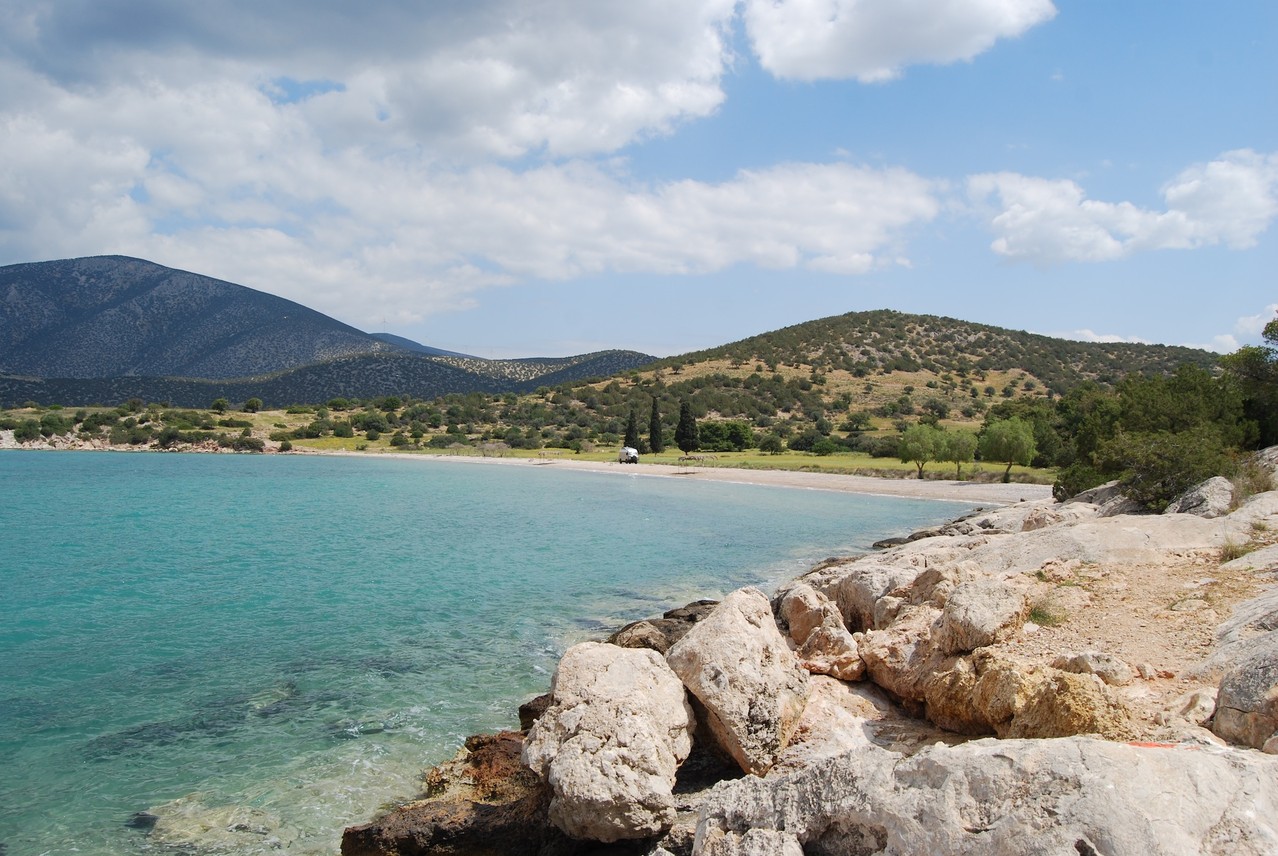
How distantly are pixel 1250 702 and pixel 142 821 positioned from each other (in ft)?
30.3

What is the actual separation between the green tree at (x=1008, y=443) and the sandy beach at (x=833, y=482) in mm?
3833

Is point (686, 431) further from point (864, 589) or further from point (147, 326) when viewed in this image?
point (147, 326)

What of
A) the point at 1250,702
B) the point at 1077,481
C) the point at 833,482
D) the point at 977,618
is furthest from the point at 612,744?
the point at 833,482

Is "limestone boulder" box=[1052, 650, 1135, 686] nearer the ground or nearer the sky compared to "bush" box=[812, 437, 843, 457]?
nearer the ground

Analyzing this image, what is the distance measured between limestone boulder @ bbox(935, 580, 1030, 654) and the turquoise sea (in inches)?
218

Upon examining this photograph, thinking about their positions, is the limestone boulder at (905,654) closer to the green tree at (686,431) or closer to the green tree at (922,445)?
the green tree at (922,445)

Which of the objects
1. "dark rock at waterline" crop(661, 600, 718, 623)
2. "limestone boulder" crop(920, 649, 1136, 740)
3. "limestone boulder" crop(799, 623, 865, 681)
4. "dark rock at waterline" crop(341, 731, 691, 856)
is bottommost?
"dark rock at waterline" crop(341, 731, 691, 856)

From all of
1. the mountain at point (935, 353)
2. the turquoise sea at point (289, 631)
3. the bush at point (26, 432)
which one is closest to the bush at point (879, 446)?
the turquoise sea at point (289, 631)

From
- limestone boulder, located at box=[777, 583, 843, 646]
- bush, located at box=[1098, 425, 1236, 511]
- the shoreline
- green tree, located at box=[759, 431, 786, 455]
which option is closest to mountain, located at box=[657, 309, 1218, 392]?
green tree, located at box=[759, 431, 786, 455]

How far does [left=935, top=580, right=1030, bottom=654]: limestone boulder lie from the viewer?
7.39 meters

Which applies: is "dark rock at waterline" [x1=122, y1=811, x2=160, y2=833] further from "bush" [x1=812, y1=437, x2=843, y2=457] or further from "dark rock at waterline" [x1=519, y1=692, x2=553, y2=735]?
"bush" [x1=812, y1=437, x2=843, y2=457]

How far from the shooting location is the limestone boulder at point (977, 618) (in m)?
7.39

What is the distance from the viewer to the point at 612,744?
19.9ft

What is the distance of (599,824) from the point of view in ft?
19.0
